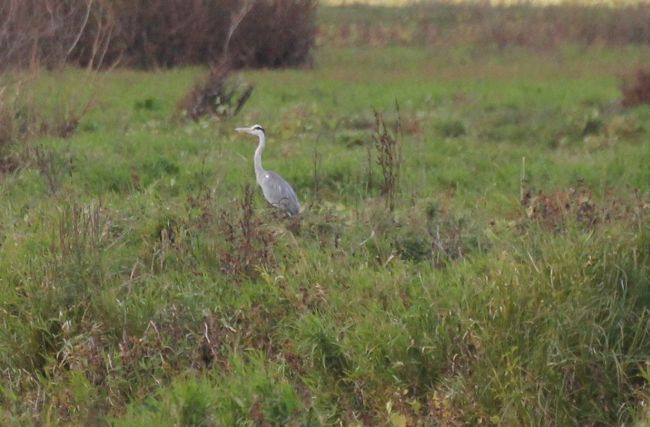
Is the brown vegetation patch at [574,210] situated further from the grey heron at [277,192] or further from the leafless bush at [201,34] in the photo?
the leafless bush at [201,34]

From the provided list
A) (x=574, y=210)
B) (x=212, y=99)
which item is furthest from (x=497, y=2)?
(x=574, y=210)

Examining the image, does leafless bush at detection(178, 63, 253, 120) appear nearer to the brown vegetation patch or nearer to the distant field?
the brown vegetation patch

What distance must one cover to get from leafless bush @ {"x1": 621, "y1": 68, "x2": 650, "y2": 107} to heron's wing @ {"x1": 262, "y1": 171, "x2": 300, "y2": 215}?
25.3 feet

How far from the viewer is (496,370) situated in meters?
6.78

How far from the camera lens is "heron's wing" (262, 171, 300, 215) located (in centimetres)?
977

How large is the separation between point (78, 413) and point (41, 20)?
8104 mm

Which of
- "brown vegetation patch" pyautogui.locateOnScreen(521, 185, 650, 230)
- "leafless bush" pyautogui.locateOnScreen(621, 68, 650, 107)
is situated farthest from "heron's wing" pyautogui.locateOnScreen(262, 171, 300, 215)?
"leafless bush" pyautogui.locateOnScreen(621, 68, 650, 107)

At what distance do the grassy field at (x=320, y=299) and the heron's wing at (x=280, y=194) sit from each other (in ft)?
0.73

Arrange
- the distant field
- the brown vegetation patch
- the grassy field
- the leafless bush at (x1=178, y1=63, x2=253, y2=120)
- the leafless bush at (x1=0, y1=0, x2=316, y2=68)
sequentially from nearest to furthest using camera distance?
the grassy field < the brown vegetation patch < the leafless bush at (x1=178, y1=63, x2=253, y2=120) < the leafless bush at (x1=0, y1=0, x2=316, y2=68) < the distant field

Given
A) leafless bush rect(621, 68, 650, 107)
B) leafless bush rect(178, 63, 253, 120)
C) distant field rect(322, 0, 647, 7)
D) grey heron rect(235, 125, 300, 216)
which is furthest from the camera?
distant field rect(322, 0, 647, 7)

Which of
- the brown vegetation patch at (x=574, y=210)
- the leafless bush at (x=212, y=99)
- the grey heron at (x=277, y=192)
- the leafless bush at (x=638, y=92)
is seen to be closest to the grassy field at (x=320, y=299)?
the brown vegetation patch at (x=574, y=210)

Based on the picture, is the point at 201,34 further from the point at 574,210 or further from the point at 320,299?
the point at 320,299

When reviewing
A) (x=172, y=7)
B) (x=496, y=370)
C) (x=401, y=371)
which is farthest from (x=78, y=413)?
(x=172, y=7)

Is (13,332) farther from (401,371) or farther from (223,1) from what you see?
(223,1)
